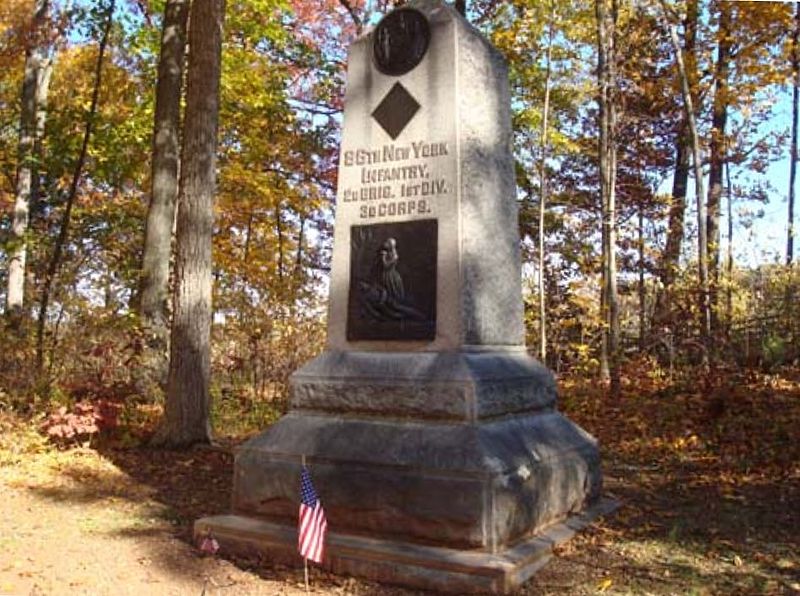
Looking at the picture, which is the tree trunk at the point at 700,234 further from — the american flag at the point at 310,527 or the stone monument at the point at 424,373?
the american flag at the point at 310,527

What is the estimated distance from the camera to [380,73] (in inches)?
238

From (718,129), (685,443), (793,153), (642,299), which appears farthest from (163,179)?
(793,153)

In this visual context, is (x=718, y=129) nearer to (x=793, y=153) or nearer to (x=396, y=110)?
(x=793, y=153)

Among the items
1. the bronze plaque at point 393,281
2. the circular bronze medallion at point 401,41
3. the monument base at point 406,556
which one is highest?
the circular bronze medallion at point 401,41

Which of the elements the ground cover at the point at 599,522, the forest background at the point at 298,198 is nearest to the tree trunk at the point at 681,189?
the forest background at the point at 298,198

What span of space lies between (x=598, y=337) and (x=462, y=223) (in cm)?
1030

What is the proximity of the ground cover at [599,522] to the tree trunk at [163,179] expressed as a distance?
2.99 meters

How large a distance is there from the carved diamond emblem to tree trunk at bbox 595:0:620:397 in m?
7.99

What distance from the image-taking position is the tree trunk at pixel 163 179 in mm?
11984

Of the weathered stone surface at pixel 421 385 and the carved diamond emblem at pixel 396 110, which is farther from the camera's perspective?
the carved diamond emblem at pixel 396 110

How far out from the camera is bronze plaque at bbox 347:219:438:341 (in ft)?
18.3

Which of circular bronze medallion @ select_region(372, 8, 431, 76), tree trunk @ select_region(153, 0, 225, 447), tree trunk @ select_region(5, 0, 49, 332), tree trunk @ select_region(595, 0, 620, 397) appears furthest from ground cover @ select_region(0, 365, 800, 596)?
tree trunk @ select_region(5, 0, 49, 332)

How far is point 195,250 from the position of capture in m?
9.10

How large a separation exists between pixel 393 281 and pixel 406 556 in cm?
206
